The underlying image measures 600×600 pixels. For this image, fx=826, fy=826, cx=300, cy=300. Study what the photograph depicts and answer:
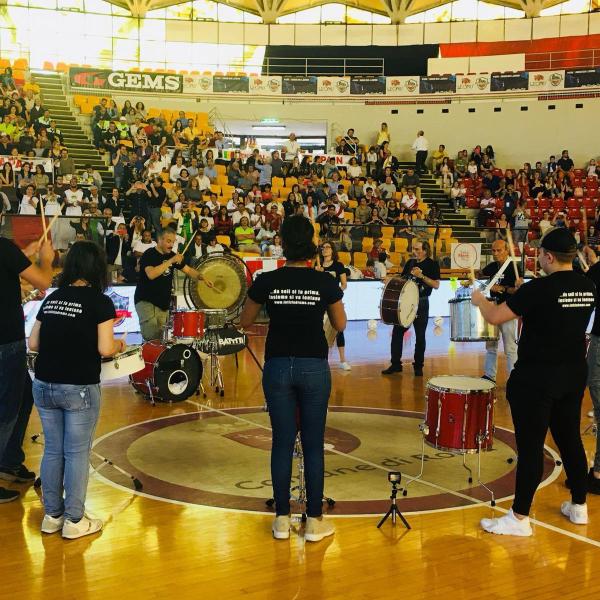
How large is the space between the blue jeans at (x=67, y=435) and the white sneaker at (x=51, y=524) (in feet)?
0.31

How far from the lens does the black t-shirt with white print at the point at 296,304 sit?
17.5 ft

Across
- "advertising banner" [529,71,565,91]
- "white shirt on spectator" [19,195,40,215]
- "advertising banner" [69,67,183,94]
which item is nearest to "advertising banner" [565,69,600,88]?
"advertising banner" [529,71,565,91]

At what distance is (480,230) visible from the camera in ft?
75.2

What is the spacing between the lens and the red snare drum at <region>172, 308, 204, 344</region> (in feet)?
32.0

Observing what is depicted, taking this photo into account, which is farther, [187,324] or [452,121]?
[452,121]

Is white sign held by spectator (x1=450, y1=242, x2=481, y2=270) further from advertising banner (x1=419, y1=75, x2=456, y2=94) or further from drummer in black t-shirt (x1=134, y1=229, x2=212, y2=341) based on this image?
drummer in black t-shirt (x1=134, y1=229, x2=212, y2=341)

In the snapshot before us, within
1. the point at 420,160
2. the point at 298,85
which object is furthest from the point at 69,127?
the point at 420,160

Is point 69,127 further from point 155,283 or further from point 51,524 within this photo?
point 51,524

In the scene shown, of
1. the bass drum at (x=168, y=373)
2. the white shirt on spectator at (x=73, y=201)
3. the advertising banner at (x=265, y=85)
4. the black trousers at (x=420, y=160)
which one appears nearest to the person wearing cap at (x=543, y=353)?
the bass drum at (x=168, y=373)

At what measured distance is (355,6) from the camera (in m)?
35.3

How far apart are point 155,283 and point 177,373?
3.85 feet

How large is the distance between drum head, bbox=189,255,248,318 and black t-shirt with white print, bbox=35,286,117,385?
15.1ft

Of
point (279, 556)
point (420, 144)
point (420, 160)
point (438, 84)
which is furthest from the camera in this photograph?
point (438, 84)

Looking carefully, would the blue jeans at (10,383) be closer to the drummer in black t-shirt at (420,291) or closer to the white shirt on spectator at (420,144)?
the drummer in black t-shirt at (420,291)
